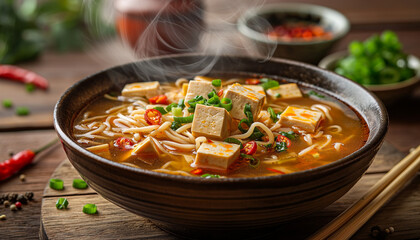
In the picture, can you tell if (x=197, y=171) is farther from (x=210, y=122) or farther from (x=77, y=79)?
(x=77, y=79)

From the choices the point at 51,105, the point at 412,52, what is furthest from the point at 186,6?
the point at 412,52

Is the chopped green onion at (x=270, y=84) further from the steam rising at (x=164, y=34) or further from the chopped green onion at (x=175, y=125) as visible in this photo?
the steam rising at (x=164, y=34)

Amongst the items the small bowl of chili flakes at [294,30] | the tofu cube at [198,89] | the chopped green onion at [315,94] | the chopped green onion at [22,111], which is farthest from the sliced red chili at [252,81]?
the chopped green onion at [22,111]

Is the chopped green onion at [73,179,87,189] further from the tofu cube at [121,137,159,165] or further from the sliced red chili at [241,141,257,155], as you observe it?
the sliced red chili at [241,141,257,155]

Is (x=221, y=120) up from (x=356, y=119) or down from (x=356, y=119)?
up

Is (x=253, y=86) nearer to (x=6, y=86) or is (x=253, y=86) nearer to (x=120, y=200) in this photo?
(x=120, y=200)

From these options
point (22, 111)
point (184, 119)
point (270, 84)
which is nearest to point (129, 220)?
point (184, 119)
